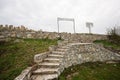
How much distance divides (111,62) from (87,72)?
10.7ft

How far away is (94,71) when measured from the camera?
743 cm

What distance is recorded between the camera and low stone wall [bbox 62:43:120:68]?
7.64 meters

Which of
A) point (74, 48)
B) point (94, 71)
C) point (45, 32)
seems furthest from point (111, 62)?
point (45, 32)

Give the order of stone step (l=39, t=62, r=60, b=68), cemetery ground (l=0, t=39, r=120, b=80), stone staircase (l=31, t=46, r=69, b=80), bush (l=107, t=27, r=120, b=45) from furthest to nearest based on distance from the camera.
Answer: bush (l=107, t=27, r=120, b=45) → stone step (l=39, t=62, r=60, b=68) → cemetery ground (l=0, t=39, r=120, b=80) → stone staircase (l=31, t=46, r=69, b=80)

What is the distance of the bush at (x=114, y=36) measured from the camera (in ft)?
46.3

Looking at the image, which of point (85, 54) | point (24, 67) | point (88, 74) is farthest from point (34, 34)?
point (88, 74)

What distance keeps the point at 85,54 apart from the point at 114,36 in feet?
24.3

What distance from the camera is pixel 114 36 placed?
14.6 metres

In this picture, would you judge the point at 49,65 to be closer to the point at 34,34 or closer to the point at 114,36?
the point at 34,34

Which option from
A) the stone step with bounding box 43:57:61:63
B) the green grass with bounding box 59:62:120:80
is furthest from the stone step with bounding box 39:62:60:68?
the green grass with bounding box 59:62:120:80

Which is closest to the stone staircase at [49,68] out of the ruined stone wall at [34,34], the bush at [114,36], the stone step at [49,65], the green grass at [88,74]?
the stone step at [49,65]

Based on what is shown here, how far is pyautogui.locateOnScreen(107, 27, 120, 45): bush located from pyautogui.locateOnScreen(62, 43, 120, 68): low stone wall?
4397mm

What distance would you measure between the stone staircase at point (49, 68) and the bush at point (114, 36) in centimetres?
927

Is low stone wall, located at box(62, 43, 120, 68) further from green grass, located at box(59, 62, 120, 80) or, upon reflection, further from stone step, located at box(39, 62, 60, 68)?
stone step, located at box(39, 62, 60, 68)
